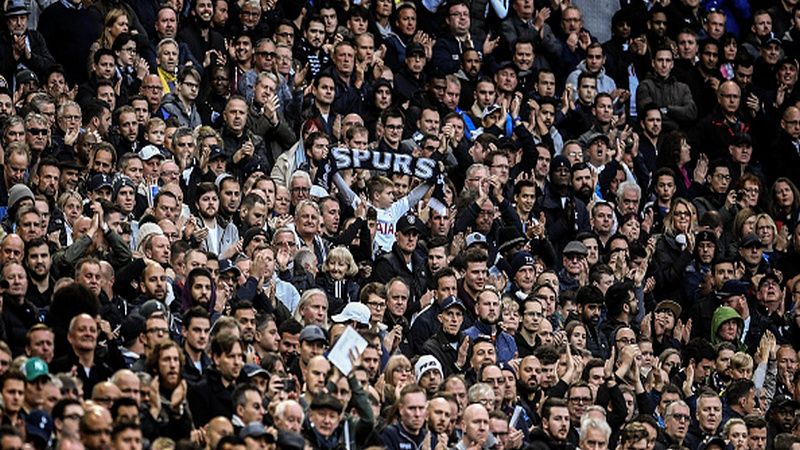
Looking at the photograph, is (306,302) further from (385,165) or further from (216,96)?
(216,96)

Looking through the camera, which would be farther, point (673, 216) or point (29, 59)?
point (673, 216)

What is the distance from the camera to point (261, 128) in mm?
19203

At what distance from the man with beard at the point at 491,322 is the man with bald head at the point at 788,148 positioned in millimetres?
6262

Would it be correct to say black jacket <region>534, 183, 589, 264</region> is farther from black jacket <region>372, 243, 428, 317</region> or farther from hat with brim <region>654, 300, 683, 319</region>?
black jacket <region>372, 243, 428, 317</region>

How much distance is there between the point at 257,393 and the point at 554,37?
9624 millimetres

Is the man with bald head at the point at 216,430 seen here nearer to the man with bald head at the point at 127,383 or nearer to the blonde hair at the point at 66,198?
the man with bald head at the point at 127,383

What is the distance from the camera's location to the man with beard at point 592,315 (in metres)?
18.4

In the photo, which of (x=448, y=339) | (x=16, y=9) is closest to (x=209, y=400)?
(x=448, y=339)

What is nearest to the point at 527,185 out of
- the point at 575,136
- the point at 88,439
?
the point at 575,136

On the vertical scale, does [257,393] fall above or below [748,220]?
above

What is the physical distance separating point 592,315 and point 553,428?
2.76m

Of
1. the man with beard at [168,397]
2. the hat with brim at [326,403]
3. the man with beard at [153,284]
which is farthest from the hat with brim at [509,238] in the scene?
the man with beard at [168,397]

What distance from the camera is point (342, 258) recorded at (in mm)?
17281

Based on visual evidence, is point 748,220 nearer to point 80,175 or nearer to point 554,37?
point 554,37
